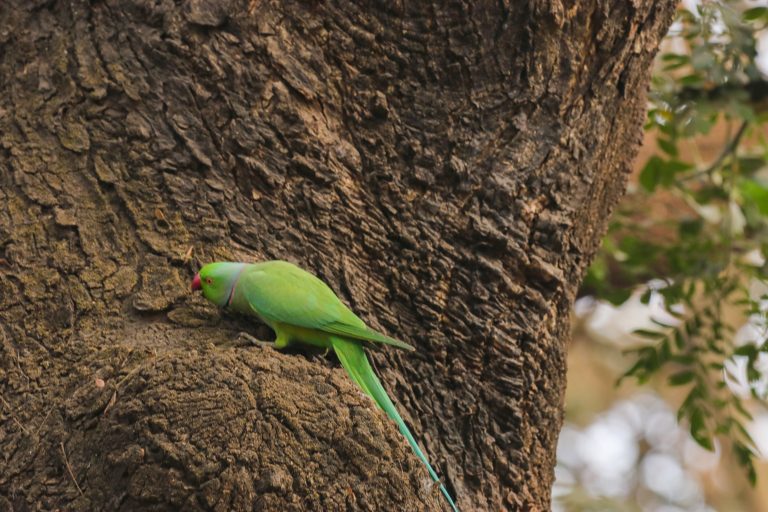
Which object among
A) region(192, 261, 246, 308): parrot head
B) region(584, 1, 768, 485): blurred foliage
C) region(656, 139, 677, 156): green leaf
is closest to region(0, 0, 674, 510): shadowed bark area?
region(192, 261, 246, 308): parrot head

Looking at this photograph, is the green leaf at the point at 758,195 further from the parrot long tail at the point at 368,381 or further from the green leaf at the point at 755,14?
the parrot long tail at the point at 368,381

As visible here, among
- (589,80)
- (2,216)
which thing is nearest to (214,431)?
(2,216)

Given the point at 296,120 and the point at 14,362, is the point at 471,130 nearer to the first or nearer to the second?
A: the point at 296,120

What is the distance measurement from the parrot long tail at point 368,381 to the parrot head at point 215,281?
0.34 metres

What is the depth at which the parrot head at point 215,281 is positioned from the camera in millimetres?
2430

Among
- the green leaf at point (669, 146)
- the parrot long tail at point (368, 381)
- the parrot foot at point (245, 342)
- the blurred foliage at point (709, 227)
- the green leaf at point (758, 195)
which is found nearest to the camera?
the parrot long tail at point (368, 381)

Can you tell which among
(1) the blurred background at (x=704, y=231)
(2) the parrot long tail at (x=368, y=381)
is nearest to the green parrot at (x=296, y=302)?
(2) the parrot long tail at (x=368, y=381)

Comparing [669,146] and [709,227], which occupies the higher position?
[669,146]

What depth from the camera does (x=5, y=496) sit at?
210 centimetres

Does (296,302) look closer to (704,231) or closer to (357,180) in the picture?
(357,180)

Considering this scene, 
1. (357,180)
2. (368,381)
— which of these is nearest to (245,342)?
(368,381)

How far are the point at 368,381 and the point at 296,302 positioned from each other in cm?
32

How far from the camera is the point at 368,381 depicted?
2.39m

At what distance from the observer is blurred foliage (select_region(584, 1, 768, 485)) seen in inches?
145
